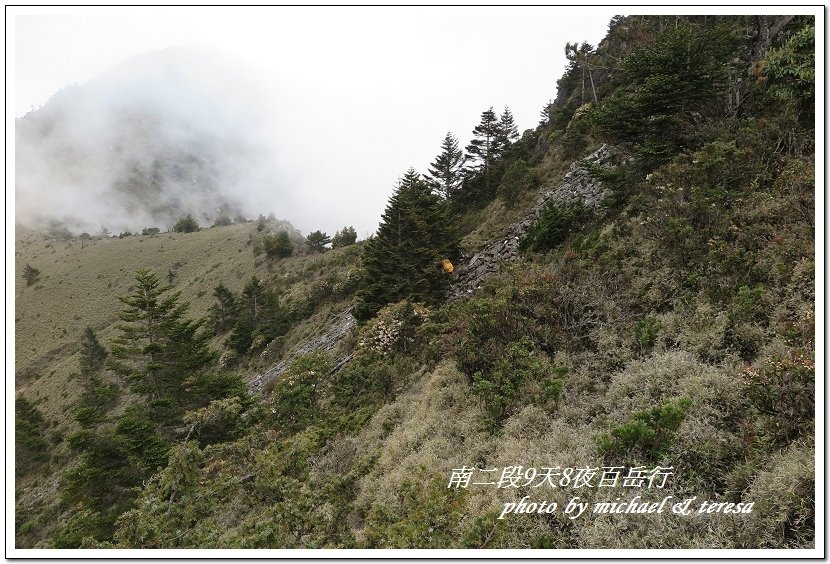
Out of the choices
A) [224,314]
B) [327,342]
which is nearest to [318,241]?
[224,314]

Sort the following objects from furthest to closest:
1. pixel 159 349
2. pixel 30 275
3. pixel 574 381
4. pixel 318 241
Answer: pixel 30 275
pixel 318 241
pixel 159 349
pixel 574 381

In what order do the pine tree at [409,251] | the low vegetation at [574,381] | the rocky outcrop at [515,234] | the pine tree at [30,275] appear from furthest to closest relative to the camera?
the pine tree at [30,275]
the pine tree at [409,251]
the rocky outcrop at [515,234]
the low vegetation at [574,381]

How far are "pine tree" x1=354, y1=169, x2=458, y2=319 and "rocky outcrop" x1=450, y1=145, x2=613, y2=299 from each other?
1202 mm

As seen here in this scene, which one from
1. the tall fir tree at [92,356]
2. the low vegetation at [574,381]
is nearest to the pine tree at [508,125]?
the low vegetation at [574,381]

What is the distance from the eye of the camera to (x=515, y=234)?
19062 millimetres

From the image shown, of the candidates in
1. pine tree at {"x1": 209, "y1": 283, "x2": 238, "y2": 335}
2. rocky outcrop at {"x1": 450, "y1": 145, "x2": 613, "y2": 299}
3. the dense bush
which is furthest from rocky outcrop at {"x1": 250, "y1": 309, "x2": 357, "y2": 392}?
pine tree at {"x1": 209, "y1": 283, "x2": 238, "y2": 335}

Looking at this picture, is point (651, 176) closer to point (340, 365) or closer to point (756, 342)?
point (756, 342)

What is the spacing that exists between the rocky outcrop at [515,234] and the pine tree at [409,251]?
1202 millimetres

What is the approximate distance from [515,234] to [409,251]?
5629mm

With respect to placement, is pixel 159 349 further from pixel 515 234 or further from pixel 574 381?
pixel 574 381

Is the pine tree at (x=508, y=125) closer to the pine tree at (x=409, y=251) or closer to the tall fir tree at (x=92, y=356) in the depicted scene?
the pine tree at (x=409, y=251)

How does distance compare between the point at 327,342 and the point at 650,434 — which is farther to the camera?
the point at 327,342

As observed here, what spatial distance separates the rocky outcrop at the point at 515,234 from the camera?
17.1 meters

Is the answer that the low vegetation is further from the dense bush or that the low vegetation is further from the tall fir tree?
the tall fir tree
